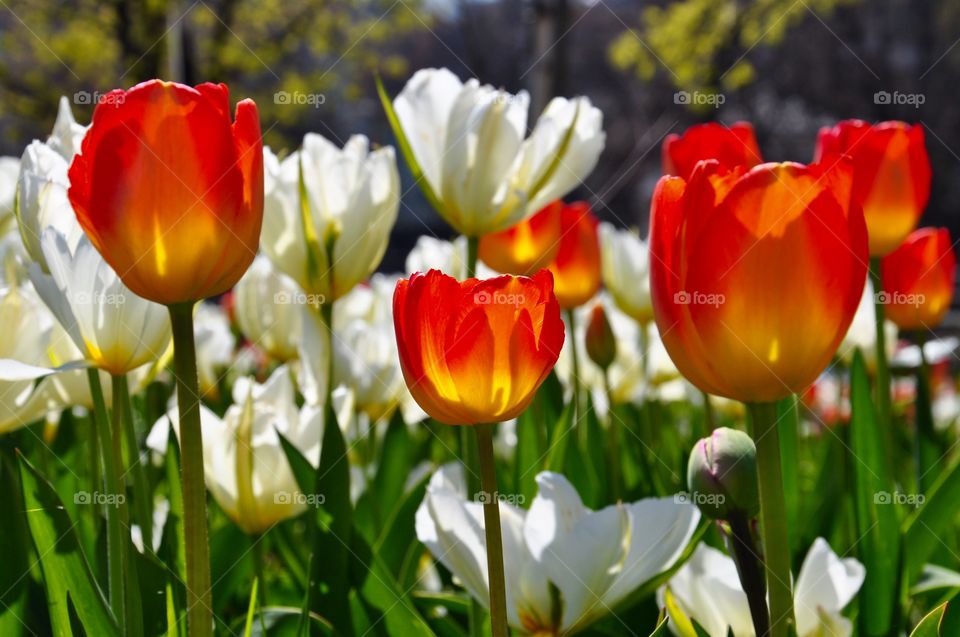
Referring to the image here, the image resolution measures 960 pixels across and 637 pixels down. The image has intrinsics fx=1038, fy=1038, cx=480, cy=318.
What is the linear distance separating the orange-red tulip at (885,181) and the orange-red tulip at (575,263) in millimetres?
449

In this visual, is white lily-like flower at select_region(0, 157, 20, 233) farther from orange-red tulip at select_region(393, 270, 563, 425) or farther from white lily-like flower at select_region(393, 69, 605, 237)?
orange-red tulip at select_region(393, 270, 563, 425)

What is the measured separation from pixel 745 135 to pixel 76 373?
82 cm

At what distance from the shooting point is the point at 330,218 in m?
1.23

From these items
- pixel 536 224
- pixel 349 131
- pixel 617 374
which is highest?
pixel 349 131

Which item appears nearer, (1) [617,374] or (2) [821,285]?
(2) [821,285]

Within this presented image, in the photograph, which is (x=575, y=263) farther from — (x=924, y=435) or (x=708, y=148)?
(x=924, y=435)

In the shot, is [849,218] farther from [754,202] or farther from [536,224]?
[536,224]

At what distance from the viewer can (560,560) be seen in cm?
83

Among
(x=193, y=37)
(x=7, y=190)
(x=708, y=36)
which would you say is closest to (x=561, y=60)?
(x=193, y=37)

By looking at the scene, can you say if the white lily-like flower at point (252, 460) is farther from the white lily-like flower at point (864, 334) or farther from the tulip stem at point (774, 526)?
the white lily-like flower at point (864, 334)

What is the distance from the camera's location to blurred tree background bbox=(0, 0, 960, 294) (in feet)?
21.6

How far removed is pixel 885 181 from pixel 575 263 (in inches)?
19.9

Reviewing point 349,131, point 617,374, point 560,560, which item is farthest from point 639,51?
point 349,131

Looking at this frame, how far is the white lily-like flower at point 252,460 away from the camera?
42.8 inches
